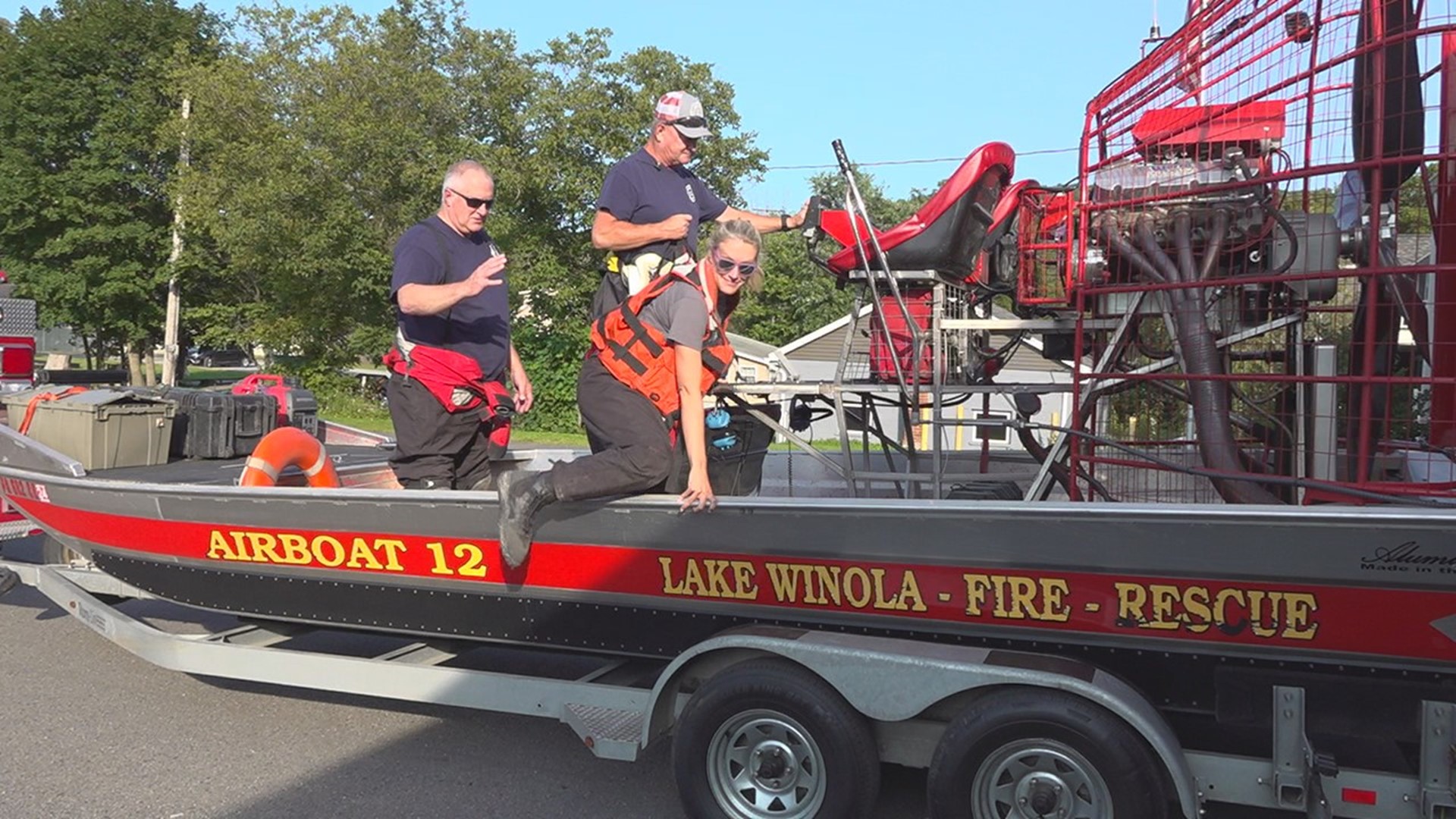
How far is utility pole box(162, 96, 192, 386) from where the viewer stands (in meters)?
26.9

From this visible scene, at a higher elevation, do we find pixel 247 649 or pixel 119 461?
pixel 119 461

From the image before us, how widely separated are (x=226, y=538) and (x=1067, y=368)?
359 centimetres

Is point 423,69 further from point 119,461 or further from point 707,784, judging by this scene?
point 707,784

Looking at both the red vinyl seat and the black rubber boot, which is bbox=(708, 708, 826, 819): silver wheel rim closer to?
the black rubber boot

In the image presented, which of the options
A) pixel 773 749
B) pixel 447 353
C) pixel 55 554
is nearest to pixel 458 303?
pixel 447 353

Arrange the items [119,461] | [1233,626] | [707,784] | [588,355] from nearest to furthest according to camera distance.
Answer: [1233,626]
[707,784]
[588,355]
[119,461]

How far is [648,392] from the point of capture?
3.65 m

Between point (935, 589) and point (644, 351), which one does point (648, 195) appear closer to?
point (644, 351)

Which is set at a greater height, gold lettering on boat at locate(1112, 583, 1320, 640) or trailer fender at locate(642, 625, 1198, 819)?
gold lettering on boat at locate(1112, 583, 1320, 640)

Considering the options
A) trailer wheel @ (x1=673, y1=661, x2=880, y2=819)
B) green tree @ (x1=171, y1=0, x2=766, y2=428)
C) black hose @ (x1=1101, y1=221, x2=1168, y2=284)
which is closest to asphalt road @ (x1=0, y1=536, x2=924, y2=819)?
trailer wheel @ (x1=673, y1=661, x2=880, y2=819)

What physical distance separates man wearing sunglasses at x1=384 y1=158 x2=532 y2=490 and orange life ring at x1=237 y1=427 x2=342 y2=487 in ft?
1.93

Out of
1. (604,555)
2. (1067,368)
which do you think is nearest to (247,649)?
(604,555)

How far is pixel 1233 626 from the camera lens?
2.88 m

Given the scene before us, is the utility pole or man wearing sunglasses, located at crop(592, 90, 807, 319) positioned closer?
man wearing sunglasses, located at crop(592, 90, 807, 319)
